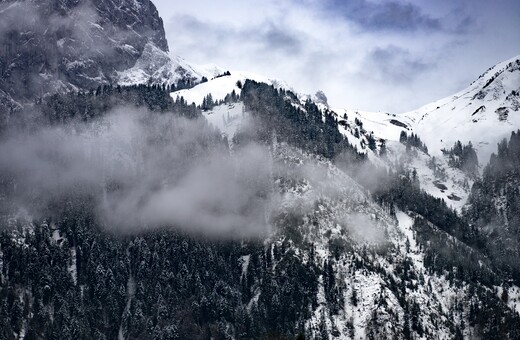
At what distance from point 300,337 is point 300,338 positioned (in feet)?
1.04

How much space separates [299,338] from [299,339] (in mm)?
157

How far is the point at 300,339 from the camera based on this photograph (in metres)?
85.1

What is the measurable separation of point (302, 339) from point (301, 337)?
639 millimetres

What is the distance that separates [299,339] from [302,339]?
57 cm

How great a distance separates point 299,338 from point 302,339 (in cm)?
66

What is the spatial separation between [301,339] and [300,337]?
471 millimetres

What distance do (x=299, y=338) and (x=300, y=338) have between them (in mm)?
462

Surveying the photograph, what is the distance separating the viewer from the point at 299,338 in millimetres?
85750

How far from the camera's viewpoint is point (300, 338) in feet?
280

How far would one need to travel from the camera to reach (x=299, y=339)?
3371 inches

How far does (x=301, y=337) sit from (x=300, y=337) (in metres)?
0.24
